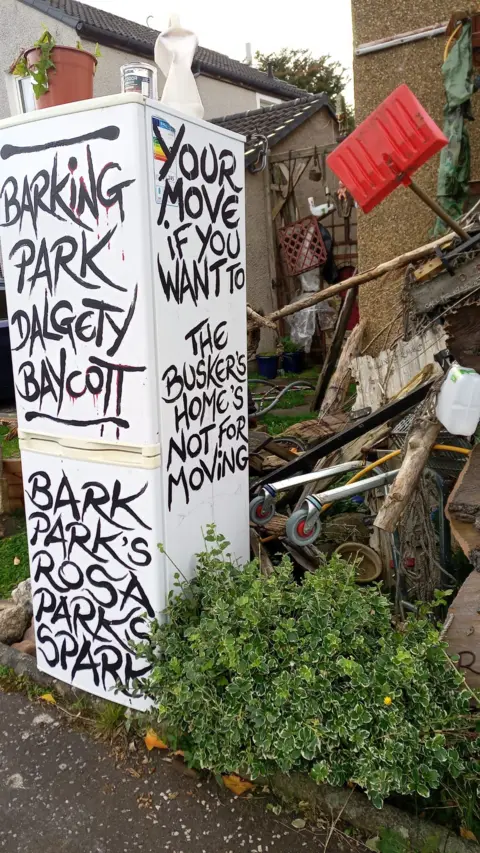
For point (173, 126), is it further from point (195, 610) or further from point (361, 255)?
point (361, 255)

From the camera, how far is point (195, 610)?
2.81 m

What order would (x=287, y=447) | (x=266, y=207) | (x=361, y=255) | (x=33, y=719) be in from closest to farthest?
1. (x=33, y=719)
2. (x=287, y=447)
3. (x=361, y=255)
4. (x=266, y=207)

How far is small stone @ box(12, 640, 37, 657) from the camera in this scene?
11.3 ft

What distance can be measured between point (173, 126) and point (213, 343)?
0.90 m

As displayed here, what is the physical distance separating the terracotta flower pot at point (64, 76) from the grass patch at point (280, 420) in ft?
15.7

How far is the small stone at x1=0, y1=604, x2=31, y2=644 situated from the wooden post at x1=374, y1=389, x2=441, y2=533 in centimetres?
218

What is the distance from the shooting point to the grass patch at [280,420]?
7.28m

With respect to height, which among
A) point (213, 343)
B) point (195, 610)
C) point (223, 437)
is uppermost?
point (213, 343)

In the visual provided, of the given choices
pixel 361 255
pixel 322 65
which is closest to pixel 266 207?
pixel 361 255

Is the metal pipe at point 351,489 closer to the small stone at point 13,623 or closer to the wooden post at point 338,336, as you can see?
the small stone at point 13,623

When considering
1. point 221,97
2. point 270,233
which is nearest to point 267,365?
point 270,233

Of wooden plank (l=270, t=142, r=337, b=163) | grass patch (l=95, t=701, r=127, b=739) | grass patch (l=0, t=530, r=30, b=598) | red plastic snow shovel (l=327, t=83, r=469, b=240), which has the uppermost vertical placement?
wooden plank (l=270, t=142, r=337, b=163)

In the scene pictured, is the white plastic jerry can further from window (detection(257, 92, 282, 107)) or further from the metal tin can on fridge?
window (detection(257, 92, 282, 107))

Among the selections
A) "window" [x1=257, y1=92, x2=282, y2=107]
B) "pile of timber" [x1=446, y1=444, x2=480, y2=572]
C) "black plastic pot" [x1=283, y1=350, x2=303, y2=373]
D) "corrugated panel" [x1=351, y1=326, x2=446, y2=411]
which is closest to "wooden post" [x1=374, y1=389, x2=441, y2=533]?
"pile of timber" [x1=446, y1=444, x2=480, y2=572]
